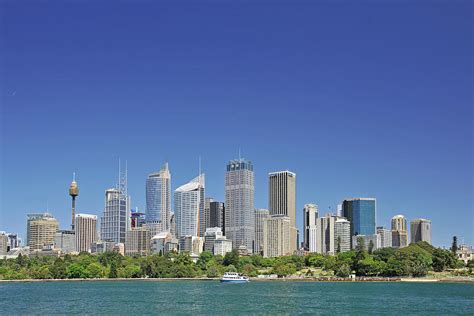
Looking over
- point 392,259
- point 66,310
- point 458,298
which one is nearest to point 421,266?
point 392,259

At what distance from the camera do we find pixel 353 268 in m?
125

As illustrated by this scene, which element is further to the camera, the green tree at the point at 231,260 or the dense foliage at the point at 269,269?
the green tree at the point at 231,260

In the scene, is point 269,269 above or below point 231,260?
below

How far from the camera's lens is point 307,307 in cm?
5653

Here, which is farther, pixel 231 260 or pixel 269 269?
pixel 269 269

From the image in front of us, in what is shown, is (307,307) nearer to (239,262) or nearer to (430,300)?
(430,300)

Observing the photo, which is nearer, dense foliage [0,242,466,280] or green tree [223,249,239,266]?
dense foliage [0,242,466,280]

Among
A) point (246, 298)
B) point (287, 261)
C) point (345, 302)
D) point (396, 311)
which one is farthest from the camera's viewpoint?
point (287, 261)

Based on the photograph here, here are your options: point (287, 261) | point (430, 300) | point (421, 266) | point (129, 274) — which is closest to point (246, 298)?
point (430, 300)

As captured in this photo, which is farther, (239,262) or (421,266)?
(239,262)

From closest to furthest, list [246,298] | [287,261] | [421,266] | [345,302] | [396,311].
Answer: [396,311]
[345,302]
[246,298]
[421,266]
[287,261]

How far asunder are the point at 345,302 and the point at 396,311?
8.88m

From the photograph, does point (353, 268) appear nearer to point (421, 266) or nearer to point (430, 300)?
point (421, 266)

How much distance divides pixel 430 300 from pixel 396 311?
12.9 m
